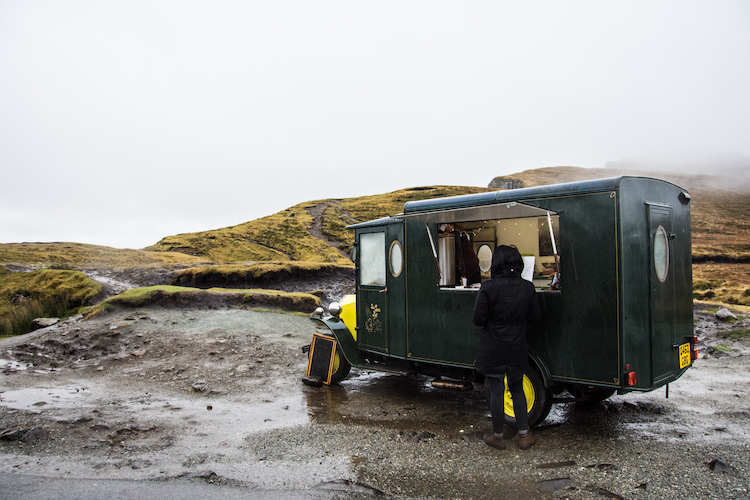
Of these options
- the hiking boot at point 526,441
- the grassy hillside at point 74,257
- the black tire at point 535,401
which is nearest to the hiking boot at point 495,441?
the hiking boot at point 526,441

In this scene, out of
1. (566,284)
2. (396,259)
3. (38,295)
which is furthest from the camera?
(38,295)

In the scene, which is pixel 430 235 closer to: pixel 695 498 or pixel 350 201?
pixel 695 498

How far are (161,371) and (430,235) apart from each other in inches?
263

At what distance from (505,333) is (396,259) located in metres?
2.63

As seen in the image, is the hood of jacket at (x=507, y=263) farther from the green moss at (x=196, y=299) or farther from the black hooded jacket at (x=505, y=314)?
the green moss at (x=196, y=299)

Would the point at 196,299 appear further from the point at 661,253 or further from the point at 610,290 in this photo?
the point at 661,253

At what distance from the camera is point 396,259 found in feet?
23.3

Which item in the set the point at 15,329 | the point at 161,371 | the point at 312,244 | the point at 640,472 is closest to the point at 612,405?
the point at 640,472

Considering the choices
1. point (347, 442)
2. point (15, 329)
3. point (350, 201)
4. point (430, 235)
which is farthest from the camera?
point (350, 201)

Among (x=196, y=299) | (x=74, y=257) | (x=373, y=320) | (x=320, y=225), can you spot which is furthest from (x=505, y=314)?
(x=320, y=225)

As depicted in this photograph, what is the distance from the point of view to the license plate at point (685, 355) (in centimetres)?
537

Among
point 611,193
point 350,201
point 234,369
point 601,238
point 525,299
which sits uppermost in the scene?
point 350,201

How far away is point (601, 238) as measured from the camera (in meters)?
4.82

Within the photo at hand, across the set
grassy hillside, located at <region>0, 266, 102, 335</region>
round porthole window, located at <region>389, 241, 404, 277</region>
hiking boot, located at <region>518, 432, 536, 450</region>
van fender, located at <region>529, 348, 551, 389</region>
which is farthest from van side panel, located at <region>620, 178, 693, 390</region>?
grassy hillside, located at <region>0, 266, 102, 335</region>
